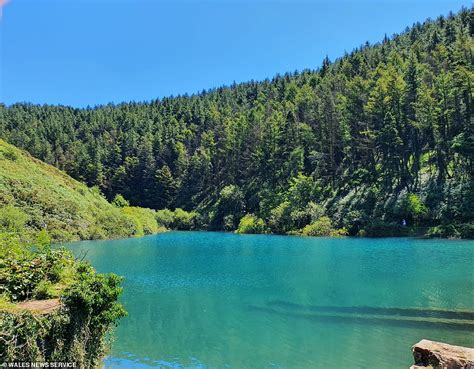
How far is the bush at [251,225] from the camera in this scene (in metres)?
77.2

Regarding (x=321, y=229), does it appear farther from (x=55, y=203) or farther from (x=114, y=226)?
(x=55, y=203)

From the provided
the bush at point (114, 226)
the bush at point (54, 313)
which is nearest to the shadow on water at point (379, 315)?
the bush at point (54, 313)

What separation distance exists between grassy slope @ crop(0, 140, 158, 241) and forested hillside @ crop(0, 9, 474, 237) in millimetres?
26882

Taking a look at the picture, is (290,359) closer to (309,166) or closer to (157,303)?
(157,303)

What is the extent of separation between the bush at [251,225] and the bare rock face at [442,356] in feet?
217

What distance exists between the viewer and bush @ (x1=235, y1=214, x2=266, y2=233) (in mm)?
77188

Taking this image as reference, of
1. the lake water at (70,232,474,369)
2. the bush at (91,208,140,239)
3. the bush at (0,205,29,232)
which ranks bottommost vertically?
the lake water at (70,232,474,369)

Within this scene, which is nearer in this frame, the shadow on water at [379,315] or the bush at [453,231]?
the shadow on water at [379,315]

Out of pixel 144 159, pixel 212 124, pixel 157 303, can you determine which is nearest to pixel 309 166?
pixel 212 124

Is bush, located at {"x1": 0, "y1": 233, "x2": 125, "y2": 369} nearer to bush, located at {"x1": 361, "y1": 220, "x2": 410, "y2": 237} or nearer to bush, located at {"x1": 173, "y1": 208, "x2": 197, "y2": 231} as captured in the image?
bush, located at {"x1": 361, "y1": 220, "x2": 410, "y2": 237}

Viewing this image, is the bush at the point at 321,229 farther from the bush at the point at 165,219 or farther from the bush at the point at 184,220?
the bush at the point at 165,219

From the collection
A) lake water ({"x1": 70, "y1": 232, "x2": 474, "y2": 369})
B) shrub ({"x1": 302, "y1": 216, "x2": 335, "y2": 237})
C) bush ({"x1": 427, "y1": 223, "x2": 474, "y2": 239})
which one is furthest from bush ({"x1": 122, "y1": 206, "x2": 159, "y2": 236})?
bush ({"x1": 427, "y1": 223, "x2": 474, "y2": 239})

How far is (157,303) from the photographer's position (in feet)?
72.2

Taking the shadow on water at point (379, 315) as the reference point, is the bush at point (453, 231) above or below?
above
